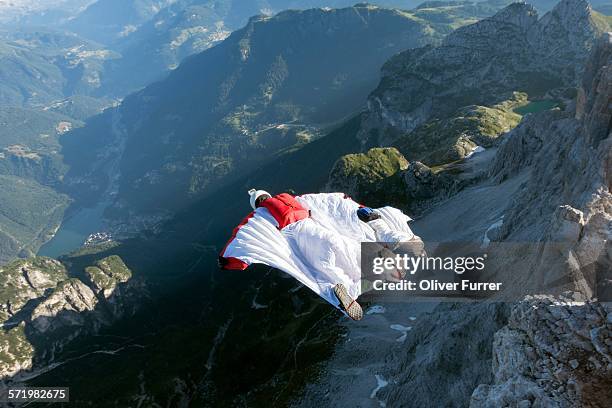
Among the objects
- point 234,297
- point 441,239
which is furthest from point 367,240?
point 234,297

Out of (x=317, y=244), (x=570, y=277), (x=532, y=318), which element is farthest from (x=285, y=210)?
(x=570, y=277)

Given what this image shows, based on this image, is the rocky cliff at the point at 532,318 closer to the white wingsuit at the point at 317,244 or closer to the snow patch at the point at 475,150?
the white wingsuit at the point at 317,244

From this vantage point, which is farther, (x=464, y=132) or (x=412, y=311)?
(x=464, y=132)

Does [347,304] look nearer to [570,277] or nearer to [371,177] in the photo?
[570,277]

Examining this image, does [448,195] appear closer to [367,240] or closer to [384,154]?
[384,154]

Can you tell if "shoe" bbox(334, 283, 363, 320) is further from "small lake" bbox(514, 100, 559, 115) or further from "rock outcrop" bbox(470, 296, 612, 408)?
"small lake" bbox(514, 100, 559, 115)

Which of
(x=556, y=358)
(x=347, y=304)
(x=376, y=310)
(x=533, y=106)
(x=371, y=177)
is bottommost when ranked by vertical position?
(x=376, y=310)
